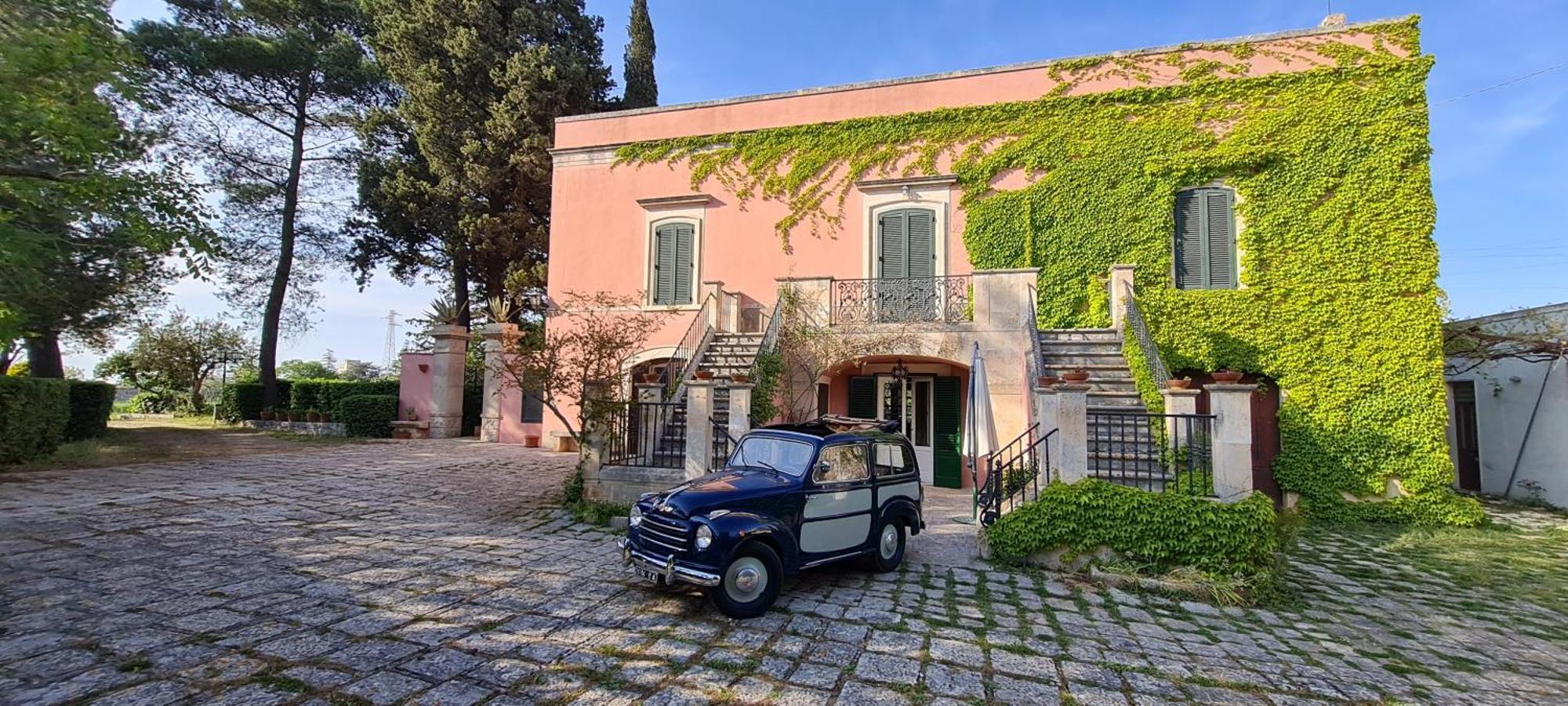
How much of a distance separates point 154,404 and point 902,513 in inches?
1433

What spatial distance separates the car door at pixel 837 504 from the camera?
18.0ft

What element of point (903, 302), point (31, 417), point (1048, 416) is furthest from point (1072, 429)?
point (31, 417)

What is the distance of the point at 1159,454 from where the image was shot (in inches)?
303

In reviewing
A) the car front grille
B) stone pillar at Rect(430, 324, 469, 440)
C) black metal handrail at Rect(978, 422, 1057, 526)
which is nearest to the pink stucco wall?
stone pillar at Rect(430, 324, 469, 440)

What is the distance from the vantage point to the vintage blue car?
4828mm

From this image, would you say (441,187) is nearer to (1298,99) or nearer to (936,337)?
(936,337)

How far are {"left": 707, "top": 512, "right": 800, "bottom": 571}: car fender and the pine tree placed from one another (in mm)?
21828

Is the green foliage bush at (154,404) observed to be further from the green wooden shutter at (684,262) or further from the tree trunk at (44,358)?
the green wooden shutter at (684,262)

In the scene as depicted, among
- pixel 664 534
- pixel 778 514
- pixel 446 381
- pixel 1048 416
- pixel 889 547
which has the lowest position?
pixel 889 547

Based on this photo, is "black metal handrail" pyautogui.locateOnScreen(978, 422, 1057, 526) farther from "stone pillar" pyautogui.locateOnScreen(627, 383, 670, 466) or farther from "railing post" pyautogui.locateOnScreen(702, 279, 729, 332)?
"railing post" pyautogui.locateOnScreen(702, 279, 729, 332)

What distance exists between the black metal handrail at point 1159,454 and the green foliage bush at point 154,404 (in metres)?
36.1

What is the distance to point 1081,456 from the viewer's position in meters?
6.54

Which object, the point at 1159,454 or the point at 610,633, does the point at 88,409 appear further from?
the point at 1159,454

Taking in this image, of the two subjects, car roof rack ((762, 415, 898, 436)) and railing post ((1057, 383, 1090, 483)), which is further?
railing post ((1057, 383, 1090, 483))
